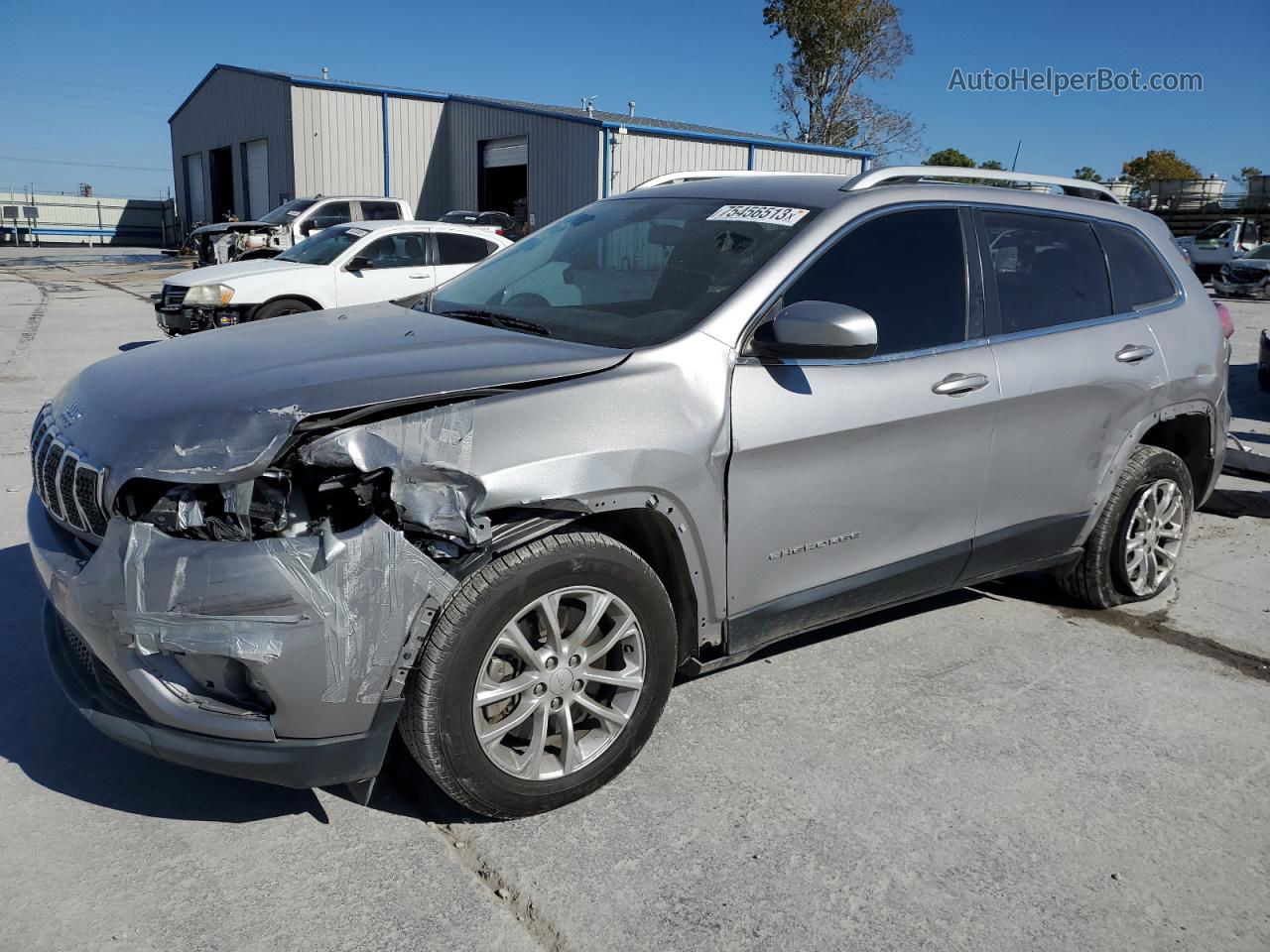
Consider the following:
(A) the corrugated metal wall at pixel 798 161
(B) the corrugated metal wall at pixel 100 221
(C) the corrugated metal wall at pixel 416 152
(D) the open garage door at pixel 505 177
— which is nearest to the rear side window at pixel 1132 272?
(A) the corrugated metal wall at pixel 798 161

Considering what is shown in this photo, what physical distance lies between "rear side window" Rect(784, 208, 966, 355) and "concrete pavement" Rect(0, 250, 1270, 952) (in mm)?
1317

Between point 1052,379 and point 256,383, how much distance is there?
9.27 ft

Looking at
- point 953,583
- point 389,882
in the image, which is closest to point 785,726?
point 953,583

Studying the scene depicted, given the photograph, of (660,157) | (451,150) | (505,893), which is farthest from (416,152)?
(505,893)

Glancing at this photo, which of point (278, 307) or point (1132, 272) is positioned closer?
point (1132, 272)

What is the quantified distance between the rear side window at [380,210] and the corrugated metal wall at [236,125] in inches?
442

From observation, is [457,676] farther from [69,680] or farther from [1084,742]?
[1084,742]

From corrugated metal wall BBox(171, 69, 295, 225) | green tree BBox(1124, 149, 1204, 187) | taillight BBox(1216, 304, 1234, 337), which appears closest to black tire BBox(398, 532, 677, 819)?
taillight BBox(1216, 304, 1234, 337)

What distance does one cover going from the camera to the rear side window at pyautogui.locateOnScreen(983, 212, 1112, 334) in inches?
151

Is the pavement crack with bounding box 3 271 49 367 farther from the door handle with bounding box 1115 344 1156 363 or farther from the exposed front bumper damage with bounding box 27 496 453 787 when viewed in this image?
the door handle with bounding box 1115 344 1156 363

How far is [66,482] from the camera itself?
2748mm

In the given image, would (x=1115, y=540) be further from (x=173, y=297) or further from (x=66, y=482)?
(x=173, y=297)

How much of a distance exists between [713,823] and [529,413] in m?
1.28

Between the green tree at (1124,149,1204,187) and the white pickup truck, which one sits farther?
the green tree at (1124,149,1204,187)
